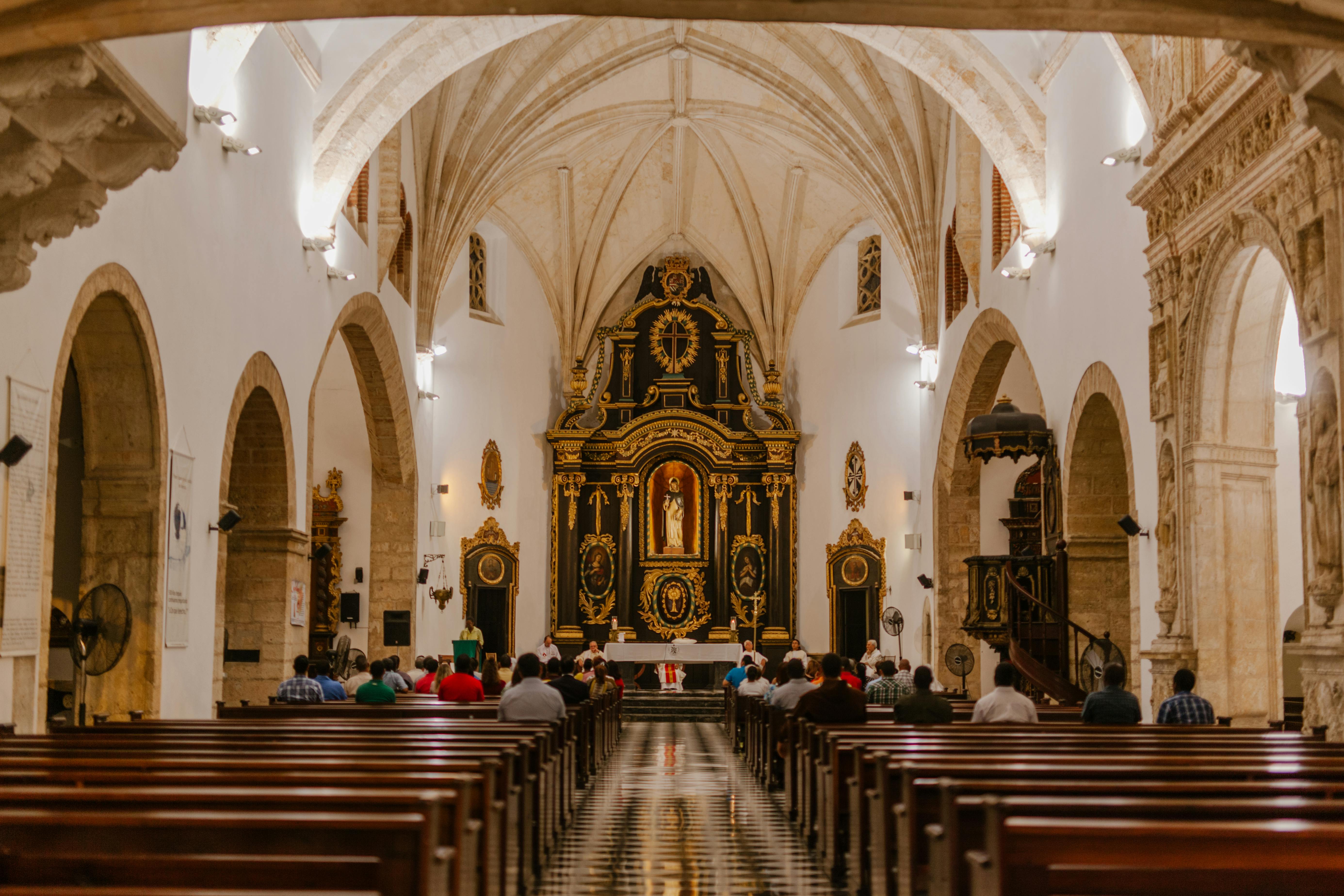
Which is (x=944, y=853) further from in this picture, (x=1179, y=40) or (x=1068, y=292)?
(x=1068, y=292)

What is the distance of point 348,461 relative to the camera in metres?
21.0

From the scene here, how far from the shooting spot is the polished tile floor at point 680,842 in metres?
6.59

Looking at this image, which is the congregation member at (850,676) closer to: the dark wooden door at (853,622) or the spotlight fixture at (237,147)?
the dark wooden door at (853,622)

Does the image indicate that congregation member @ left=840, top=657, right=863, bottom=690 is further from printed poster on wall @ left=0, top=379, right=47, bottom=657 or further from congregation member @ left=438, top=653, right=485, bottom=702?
printed poster on wall @ left=0, top=379, right=47, bottom=657

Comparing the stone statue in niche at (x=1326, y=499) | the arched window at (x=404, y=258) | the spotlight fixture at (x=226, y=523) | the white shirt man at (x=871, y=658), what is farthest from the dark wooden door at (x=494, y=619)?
the stone statue in niche at (x=1326, y=499)

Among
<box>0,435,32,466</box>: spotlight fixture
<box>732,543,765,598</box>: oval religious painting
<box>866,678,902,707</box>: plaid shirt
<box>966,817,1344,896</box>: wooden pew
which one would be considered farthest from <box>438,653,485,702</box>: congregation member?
<box>732,543,765,598</box>: oval religious painting

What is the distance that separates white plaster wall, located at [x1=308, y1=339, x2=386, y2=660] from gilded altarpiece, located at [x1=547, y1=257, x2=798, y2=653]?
19.8ft

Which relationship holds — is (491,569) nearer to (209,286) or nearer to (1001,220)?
(1001,220)

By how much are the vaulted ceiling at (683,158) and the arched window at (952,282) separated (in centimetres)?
26

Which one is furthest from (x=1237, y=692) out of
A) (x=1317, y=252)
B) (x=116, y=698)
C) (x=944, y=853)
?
(x=116, y=698)

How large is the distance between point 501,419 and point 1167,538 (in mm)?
15771

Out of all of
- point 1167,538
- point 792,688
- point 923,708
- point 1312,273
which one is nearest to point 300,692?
point 792,688

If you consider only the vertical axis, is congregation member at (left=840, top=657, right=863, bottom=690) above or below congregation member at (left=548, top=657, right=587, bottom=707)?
below

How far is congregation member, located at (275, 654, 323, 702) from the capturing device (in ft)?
38.2
